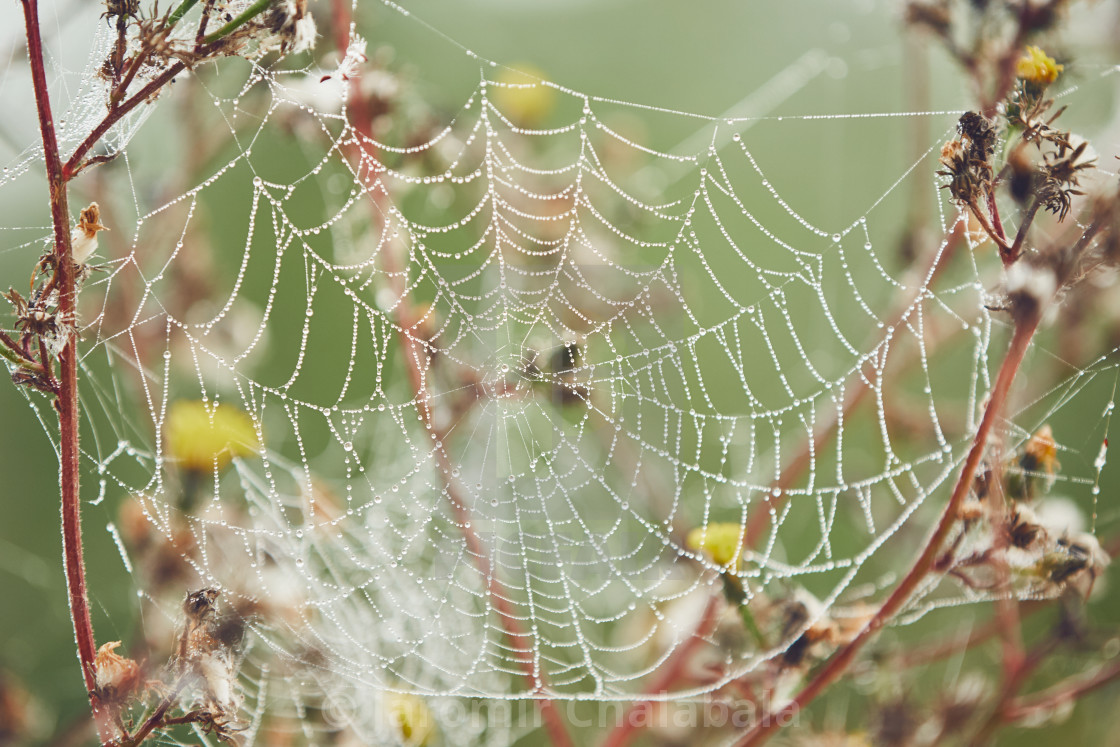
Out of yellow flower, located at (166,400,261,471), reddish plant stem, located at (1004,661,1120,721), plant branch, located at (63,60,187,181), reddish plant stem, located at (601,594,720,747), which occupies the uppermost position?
plant branch, located at (63,60,187,181)

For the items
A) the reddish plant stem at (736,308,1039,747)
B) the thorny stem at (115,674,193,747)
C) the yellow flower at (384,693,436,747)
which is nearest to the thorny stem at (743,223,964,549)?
the reddish plant stem at (736,308,1039,747)

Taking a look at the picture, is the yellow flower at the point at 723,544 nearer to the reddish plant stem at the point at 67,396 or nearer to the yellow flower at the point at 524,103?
the reddish plant stem at the point at 67,396

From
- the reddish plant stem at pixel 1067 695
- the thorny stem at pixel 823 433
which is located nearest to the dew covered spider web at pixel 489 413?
the thorny stem at pixel 823 433

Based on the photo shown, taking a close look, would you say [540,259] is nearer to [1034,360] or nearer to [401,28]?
[1034,360]

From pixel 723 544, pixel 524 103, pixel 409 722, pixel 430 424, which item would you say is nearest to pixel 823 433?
pixel 723 544

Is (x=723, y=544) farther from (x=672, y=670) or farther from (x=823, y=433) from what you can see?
(x=823, y=433)

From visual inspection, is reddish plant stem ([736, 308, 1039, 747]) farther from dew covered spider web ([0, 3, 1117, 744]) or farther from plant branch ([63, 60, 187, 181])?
plant branch ([63, 60, 187, 181])
